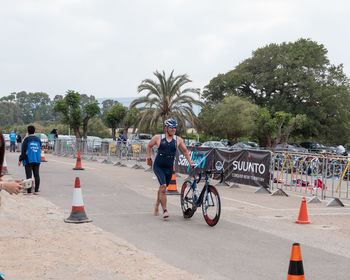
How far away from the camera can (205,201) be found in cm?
876

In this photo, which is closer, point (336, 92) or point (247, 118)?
point (247, 118)

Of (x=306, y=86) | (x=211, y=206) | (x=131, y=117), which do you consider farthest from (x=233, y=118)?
(x=211, y=206)

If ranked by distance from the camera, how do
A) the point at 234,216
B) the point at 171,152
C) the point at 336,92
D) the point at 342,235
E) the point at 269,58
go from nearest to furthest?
the point at 342,235
the point at 171,152
the point at 234,216
the point at 336,92
the point at 269,58

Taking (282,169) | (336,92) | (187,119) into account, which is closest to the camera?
(282,169)

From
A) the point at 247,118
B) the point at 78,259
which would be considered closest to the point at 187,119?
the point at 247,118

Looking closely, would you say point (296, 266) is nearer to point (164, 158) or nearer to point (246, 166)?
point (164, 158)

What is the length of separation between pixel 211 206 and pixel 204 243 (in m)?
1.50

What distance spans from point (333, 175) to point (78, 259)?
992 centimetres

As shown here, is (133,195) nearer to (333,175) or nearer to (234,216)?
(234,216)

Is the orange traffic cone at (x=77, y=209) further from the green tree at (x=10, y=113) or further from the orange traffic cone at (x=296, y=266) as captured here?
the green tree at (x=10, y=113)

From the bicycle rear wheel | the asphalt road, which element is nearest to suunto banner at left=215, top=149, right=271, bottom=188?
the asphalt road

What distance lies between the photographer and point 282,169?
15281 mm

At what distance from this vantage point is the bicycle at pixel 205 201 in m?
8.49

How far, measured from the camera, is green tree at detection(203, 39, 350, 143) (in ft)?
155
